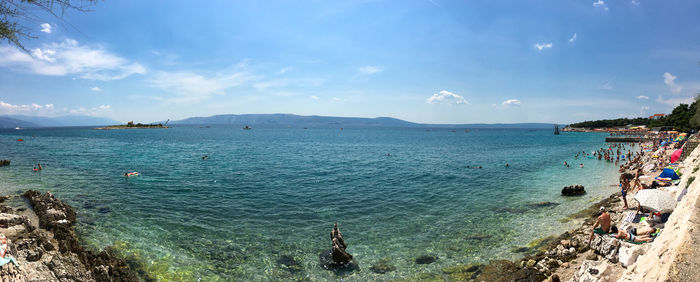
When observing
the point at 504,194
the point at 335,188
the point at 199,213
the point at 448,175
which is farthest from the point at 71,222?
the point at 448,175

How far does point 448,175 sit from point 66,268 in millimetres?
33107

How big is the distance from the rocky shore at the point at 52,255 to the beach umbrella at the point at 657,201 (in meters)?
22.2

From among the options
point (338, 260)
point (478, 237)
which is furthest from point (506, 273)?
point (338, 260)

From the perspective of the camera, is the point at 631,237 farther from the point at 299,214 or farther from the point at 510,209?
the point at 299,214

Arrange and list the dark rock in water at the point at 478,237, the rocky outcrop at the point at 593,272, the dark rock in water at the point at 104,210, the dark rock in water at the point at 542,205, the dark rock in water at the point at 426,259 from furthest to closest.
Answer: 1. the dark rock in water at the point at 542,205
2. the dark rock in water at the point at 104,210
3. the dark rock in water at the point at 478,237
4. the dark rock in water at the point at 426,259
5. the rocky outcrop at the point at 593,272

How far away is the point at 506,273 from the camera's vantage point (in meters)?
11.7

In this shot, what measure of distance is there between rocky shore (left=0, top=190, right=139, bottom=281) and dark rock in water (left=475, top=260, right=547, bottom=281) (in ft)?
46.5

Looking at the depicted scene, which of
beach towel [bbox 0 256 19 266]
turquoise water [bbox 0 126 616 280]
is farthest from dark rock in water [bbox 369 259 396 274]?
beach towel [bbox 0 256 19 266]

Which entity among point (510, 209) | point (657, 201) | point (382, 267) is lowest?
point (382, 267)

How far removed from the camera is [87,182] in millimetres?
27688

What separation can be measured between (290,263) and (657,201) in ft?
55.0

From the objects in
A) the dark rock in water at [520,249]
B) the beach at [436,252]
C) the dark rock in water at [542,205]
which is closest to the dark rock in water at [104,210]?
the beach at [436,252]

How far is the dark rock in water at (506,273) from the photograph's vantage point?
35.6 feet

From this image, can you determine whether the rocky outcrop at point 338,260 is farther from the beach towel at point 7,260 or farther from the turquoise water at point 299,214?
the beach towel at point 7,260
